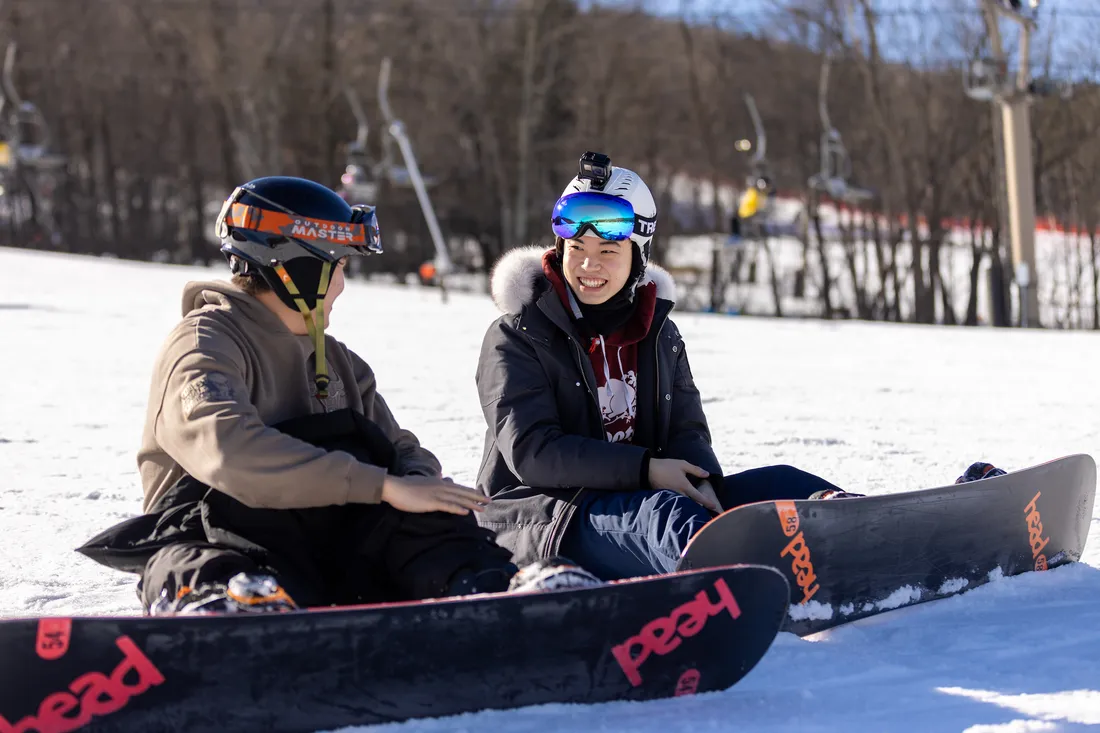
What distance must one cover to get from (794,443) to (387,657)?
164 inches

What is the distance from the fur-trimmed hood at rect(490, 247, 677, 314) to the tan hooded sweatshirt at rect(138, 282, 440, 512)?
22.3 inches

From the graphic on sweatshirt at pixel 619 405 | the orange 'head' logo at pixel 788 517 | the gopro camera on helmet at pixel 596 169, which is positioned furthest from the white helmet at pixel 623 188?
the orange 'head' logo at pixel 788 517

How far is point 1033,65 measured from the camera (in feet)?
96.9

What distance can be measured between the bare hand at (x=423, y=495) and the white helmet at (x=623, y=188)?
1.00 m

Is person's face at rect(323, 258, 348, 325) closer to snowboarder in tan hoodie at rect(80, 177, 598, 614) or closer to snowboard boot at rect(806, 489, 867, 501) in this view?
snowboarder in tan hoodie at rect(80, 177, 598, 614)

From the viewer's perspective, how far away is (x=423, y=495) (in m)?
2.52

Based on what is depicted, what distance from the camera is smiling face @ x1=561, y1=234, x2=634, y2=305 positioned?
3.17 metres

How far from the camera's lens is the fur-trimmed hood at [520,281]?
3.20m

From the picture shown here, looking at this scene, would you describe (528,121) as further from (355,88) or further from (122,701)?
(122,701)

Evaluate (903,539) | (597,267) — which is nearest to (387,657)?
(597,267)

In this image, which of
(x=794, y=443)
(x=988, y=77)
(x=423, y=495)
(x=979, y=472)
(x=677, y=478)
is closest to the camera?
(x=423, y=495)

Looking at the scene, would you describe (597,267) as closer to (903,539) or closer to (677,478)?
(677,478)

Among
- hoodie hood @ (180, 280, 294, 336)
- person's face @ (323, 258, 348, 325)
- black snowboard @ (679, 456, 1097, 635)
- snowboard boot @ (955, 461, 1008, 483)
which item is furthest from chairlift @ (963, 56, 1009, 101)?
hoodie hood @ (180, 280, 294, 336)

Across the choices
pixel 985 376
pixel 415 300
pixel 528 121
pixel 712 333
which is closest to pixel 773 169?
pixel 528 121
